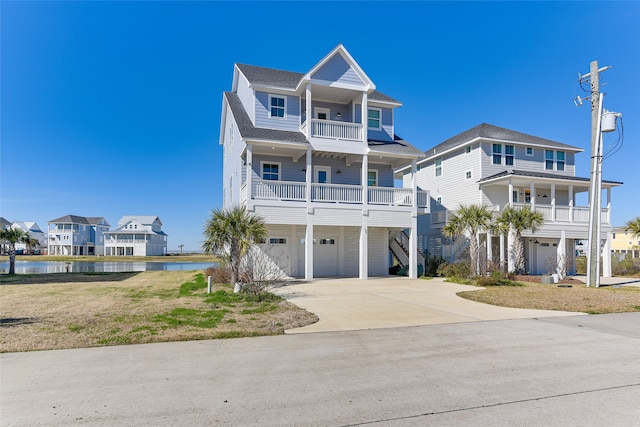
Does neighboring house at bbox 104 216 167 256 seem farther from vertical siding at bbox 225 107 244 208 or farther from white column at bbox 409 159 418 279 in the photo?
white column at bbox 409 159 418 279

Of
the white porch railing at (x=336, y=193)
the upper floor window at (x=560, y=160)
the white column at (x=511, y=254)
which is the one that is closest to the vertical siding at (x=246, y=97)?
the white porch railing at (x=336, y=193)

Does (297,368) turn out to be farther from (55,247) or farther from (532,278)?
(55,247)

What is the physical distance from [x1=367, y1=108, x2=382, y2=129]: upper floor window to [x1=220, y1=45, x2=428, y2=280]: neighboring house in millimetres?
59

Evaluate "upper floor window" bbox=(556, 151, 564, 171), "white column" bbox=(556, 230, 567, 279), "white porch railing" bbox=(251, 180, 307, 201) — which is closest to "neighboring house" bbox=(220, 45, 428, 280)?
"white porch railing" bbox=(251, 180, 307, 201)

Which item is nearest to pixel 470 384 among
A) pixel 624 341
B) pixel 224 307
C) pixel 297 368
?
pixel 297 368

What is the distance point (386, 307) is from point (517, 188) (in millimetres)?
20476

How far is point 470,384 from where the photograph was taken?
16.9ft

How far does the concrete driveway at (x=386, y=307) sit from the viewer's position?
9.34 m

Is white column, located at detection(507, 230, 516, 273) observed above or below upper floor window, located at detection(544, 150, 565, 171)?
below

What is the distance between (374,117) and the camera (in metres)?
23.6

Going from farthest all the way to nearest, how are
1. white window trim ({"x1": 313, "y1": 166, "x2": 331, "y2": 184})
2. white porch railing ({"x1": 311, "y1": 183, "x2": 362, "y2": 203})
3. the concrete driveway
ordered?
1. white window trim ({"x1": 313, "y1": 166, "x2": 331, "y2": 184})
2. white porch railing ({"x1": 311, "y1": 183, "x2": 362, "y2": 203})
3. the concrete driveway

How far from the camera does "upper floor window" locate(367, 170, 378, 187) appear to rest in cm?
2377

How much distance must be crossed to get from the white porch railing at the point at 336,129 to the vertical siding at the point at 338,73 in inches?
93.6

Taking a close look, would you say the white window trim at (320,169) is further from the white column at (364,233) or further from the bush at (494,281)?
the bush at (494,281)
